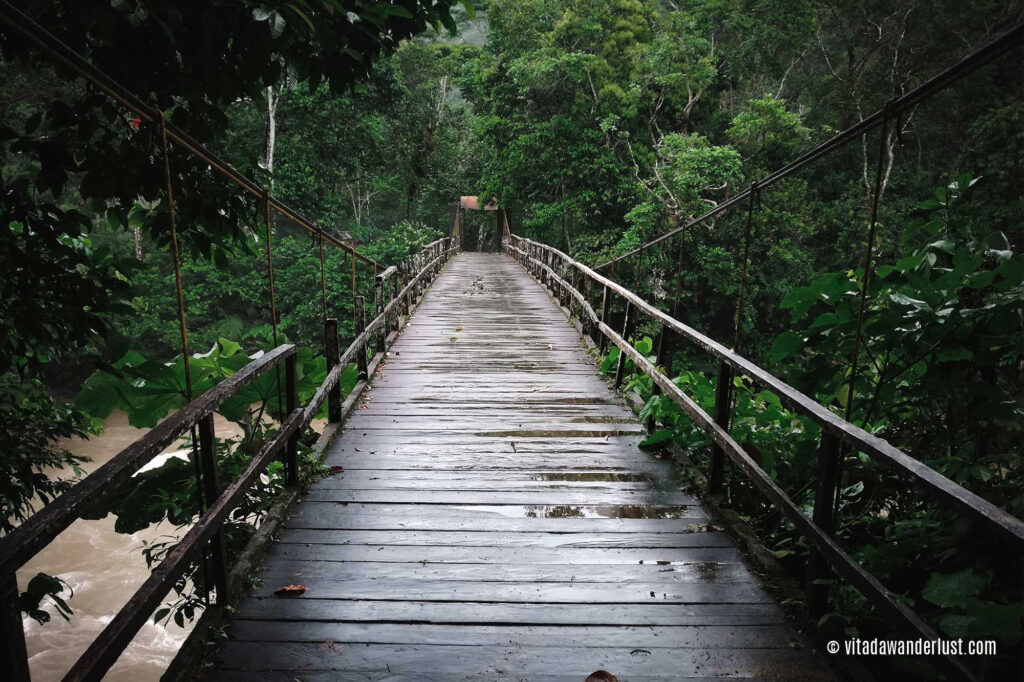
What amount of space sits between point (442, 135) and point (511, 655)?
105 feet

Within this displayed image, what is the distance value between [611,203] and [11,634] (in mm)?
19730

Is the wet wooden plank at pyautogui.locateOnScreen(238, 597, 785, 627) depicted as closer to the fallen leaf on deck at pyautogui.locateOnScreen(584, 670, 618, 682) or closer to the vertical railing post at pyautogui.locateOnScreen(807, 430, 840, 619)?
the vertical railing post at pyautogui.locateOnScreen(807, 430, 840, 619)

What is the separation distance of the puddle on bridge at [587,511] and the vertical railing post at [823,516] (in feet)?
3.03

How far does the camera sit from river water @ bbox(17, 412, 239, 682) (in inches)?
356

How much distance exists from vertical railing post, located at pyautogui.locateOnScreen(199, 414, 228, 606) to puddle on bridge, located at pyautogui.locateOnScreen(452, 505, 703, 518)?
3.94 feet

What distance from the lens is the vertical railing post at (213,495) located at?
2.16 meters

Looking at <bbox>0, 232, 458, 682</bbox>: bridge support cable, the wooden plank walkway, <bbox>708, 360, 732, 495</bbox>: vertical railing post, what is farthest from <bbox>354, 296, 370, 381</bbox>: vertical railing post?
<bbox>708, 360, 732, 495</bbox>: vertical railing post

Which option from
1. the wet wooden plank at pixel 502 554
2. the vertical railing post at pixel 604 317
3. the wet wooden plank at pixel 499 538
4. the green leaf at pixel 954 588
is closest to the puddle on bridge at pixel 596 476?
the wet wooden plank at pixel 499 538

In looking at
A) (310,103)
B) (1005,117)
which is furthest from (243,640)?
(310,103)

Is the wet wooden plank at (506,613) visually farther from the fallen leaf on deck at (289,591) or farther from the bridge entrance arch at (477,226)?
the bridge entrance arch at (477,226)

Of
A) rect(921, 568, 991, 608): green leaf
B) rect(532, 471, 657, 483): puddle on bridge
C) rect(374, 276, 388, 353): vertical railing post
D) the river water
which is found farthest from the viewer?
the river water

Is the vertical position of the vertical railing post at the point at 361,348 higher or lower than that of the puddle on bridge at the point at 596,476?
higher

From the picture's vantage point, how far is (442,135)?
3161cm

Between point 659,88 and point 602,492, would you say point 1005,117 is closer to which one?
point 659,88
